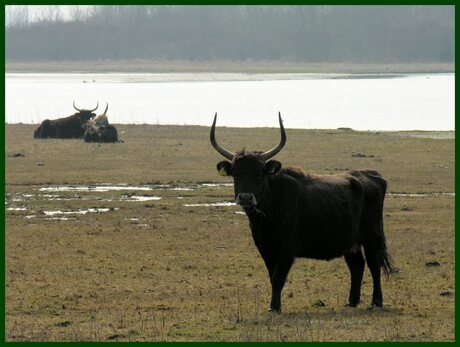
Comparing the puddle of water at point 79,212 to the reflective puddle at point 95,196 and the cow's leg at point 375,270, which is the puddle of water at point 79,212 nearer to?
the reflective puddle at point 95,196

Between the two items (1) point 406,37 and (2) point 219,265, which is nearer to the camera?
(2) point 219,265

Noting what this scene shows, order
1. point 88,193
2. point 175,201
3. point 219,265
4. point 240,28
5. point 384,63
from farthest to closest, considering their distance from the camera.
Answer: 1. point 240,28
2. point 384,63
3. point 88,193
4. point 175,201
5. point 219,265

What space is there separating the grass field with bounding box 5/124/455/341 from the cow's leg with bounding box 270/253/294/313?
0.51 feet

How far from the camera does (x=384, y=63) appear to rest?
536 feet

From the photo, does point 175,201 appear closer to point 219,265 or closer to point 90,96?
point 219,265

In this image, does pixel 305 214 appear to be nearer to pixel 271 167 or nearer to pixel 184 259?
pixel 271 167

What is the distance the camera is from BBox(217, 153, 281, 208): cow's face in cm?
1270

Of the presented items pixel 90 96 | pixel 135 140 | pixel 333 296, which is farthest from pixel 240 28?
pixel 333 296

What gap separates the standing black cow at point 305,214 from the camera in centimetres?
1280

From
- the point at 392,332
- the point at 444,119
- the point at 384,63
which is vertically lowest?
the point at 392,332

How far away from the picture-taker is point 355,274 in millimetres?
13719

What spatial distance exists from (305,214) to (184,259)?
4.29 m

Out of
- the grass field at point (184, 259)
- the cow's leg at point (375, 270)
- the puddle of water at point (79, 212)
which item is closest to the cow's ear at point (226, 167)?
the grass field at point (184, 259)

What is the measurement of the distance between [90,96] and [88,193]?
66130 mm
